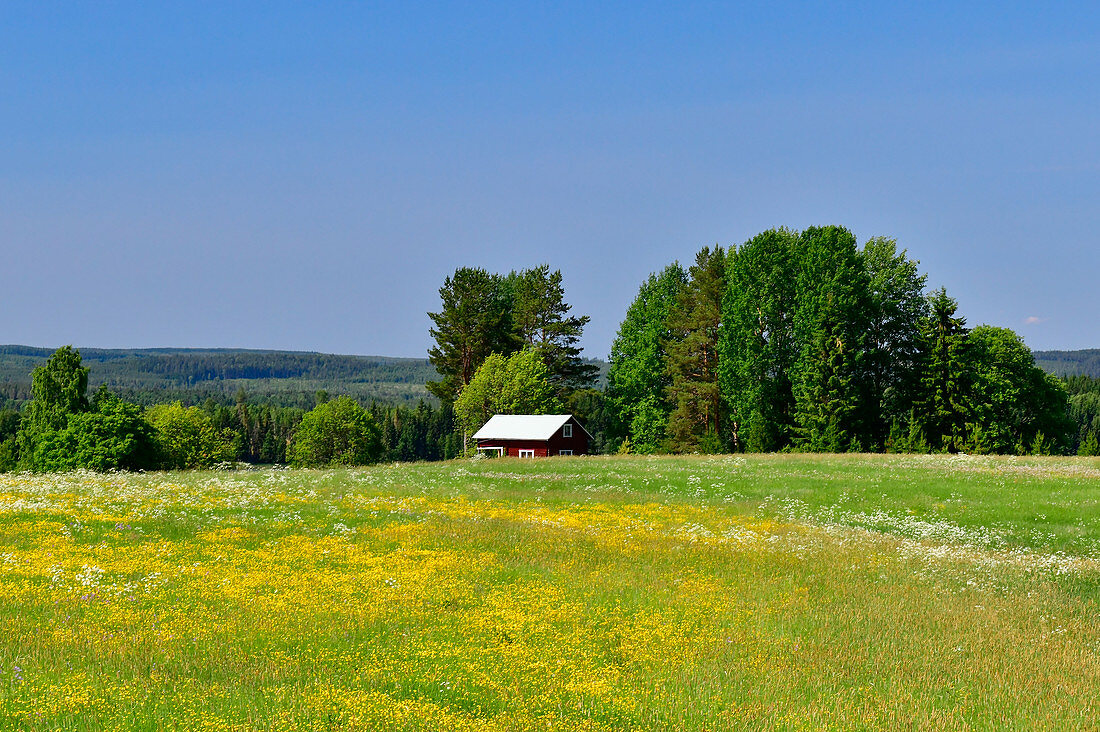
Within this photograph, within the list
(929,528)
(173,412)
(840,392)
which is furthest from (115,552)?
(173,412)

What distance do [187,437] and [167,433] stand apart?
291 centimetres

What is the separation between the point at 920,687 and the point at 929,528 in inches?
643

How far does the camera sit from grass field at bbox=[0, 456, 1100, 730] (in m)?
9.41

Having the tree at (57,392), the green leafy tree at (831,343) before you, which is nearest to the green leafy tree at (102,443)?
the tree at (57,392)

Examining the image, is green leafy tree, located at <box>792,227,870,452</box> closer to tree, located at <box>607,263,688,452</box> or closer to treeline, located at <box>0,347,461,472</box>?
tree, located at <box>607,263,688,452</box>

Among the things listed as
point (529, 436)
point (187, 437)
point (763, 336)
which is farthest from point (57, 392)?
point (763, 336)

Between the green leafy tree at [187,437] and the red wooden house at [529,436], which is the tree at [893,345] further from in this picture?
the green leafy tree at [187,437]

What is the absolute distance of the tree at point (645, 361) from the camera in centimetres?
7306

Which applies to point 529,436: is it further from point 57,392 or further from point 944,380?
point 57,392

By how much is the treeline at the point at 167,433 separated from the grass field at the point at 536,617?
33.4 metres

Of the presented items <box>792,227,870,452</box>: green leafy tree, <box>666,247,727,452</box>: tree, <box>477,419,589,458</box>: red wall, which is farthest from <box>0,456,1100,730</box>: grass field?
<box>666,247,727,452</box>: tree

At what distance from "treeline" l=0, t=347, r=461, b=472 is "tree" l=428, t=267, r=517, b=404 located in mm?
28690

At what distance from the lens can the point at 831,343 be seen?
59.1 metres

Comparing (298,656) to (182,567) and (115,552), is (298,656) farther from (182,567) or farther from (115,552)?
(115,552)
